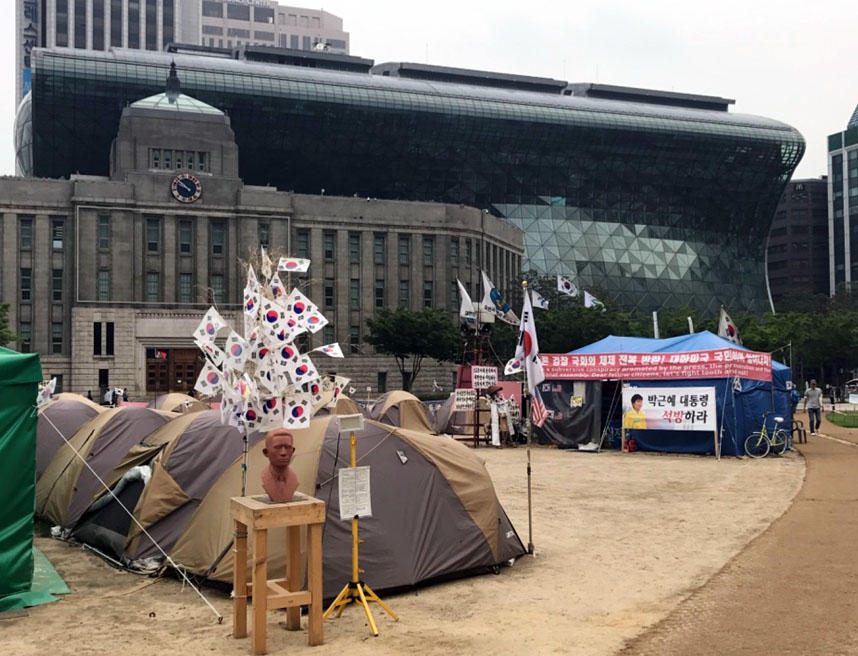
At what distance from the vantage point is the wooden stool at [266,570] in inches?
297

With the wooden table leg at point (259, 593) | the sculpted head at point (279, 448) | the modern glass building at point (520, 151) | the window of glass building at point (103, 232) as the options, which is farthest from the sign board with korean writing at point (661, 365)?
the modern glass building at point (520, 151)

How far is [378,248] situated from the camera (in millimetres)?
74375

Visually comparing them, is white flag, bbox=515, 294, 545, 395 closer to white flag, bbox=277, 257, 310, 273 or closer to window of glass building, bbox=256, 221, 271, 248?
white flag, bbox=277, 257, 310, 273

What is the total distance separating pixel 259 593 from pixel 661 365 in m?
19.5

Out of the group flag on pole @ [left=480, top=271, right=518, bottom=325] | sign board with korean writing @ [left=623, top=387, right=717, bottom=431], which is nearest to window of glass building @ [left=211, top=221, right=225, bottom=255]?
flag on pole @ [left=480, top=271, right=518, bottom=325]

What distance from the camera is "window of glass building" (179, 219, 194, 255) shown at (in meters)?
68.7

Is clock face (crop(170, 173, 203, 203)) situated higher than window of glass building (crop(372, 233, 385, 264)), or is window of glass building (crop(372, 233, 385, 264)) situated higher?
clock face (crop(170, 173, 203, 203))

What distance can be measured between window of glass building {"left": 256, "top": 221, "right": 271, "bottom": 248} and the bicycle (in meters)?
51.2

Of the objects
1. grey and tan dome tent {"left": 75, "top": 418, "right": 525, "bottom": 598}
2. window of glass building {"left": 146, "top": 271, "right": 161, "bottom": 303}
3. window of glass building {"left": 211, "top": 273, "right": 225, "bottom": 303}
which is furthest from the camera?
window of glass building {"left": 211, "top": 273, "right": 225, "bottom": 303}

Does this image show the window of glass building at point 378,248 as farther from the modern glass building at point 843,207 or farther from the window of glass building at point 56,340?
the modern glass building at point 843,207

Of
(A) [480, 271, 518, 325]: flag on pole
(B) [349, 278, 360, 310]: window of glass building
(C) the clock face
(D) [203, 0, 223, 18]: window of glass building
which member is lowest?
(A) [480, 271, 518, 325]: flag on pole

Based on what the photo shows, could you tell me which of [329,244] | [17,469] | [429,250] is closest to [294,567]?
[17,469]

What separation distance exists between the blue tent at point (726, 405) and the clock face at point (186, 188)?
164ft

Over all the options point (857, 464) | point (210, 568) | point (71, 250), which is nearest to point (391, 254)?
point (71, 250)
